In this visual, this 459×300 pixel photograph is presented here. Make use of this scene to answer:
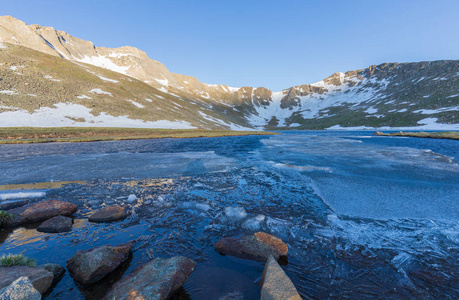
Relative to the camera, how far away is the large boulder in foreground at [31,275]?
4.80 meters

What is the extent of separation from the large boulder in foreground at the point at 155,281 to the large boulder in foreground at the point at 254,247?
1.59 meters

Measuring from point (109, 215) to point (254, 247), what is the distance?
7.26 meters

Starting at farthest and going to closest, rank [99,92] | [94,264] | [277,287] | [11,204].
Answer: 1. [99,92]
2. [11,204]
3. [94,264]
4. [277,287]

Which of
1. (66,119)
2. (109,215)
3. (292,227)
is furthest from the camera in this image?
(66,119)

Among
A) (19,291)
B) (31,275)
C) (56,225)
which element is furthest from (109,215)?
(19,291)

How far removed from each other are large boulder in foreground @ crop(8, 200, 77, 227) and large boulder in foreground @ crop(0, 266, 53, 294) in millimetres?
4992

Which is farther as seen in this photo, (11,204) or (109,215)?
(11,204)

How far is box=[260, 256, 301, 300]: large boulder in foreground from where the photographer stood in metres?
4.53

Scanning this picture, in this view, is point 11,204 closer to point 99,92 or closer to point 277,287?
point 277,287

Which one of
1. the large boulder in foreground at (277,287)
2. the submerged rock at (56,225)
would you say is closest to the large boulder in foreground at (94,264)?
the submerged rock at (56,225)

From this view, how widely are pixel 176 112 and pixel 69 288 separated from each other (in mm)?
128819

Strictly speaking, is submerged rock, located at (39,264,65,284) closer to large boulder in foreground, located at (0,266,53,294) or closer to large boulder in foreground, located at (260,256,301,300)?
large boulder in foreground, located at (0,266,53,294)

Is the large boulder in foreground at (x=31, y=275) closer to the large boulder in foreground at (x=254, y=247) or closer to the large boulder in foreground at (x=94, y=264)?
the large boulder in foreground at (x=94, y=264)

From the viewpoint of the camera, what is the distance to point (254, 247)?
706cm
